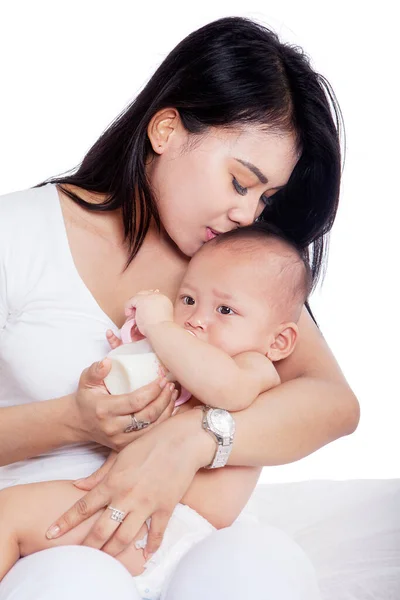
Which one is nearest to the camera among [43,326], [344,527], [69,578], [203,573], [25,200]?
[69,578]

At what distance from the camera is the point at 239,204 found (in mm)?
2055

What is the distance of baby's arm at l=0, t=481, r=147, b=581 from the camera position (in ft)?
5.56

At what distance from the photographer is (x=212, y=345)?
1.85 m

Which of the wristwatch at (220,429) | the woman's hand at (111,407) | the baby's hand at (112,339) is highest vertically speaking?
the baby's hand at (112,339)

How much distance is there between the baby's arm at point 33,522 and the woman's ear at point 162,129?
33.2 inches

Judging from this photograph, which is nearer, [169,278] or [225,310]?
[225,310]

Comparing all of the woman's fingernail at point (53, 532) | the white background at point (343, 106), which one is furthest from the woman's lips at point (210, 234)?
the white background at point (343, 106)

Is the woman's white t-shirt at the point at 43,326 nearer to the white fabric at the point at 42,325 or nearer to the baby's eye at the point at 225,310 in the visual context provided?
the white fabric at the point at 42,325

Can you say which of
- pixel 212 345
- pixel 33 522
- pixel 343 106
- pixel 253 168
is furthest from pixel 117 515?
pixel 343 106

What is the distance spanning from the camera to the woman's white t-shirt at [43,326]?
1.99 m

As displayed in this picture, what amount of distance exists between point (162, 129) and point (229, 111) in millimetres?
181

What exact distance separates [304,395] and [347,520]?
886mm

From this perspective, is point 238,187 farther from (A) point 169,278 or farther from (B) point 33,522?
(B) point 33,522

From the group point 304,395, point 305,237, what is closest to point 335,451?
point 305,237
